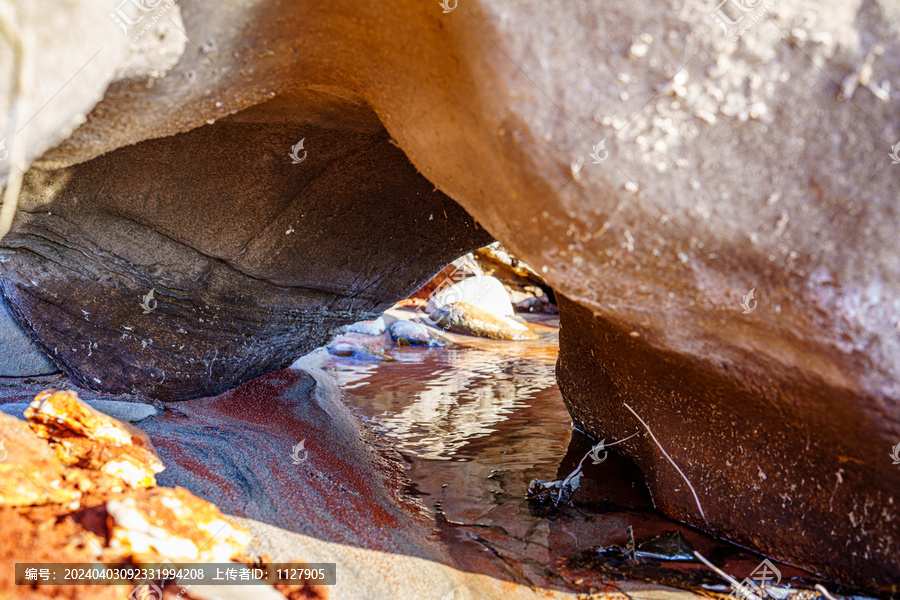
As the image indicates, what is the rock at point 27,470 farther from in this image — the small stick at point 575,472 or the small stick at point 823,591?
the small stick at point 823,591

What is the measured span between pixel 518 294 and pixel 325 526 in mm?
11149

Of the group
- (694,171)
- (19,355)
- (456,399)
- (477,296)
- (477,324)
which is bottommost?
(456,399)

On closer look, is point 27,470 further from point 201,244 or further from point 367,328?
point 367,328

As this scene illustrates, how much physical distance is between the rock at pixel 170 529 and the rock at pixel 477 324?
746cm

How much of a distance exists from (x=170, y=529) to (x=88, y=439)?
1.71ft

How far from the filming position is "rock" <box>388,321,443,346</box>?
8.45 m

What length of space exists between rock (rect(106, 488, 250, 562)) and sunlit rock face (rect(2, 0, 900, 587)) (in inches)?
48.9

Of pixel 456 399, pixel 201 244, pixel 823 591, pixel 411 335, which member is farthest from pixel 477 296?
pixel 823 591

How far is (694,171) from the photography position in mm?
1752

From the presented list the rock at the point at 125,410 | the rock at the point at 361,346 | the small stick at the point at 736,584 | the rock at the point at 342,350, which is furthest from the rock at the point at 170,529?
the rock at the point at 342,350

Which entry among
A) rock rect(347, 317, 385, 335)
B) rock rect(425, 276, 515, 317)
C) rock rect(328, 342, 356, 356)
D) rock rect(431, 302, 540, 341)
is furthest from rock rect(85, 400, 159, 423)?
rock rect(425, 276, 515, 317)

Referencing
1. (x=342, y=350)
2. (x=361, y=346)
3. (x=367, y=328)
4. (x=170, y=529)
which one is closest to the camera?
(x=170, y=529)

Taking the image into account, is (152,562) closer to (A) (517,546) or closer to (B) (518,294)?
(A) (517,546)

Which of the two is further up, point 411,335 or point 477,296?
point 477,296
